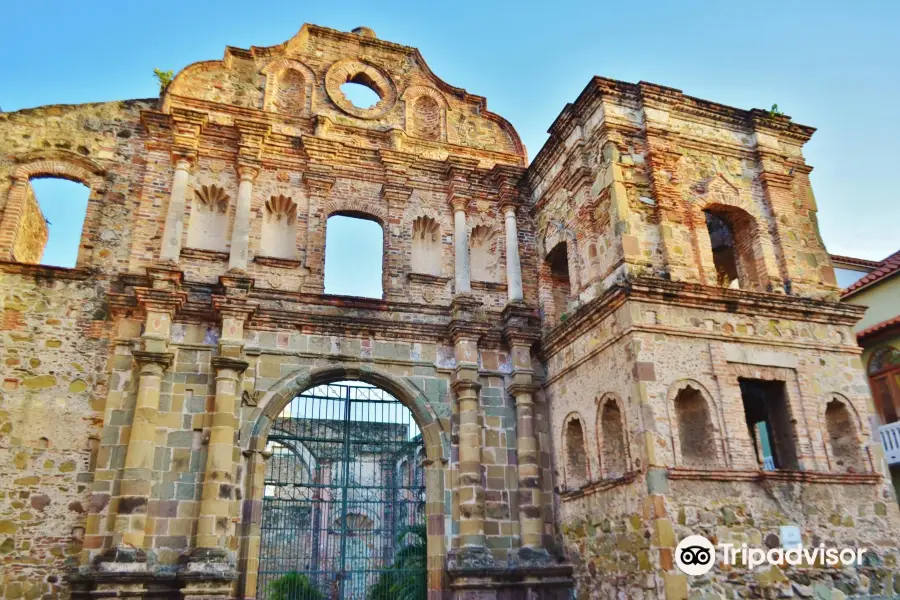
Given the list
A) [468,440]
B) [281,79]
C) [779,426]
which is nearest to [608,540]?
[468,440]

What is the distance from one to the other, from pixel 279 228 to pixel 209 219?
1139mm

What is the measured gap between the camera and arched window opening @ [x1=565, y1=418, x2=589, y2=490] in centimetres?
1095

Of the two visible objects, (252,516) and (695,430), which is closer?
(695,430)

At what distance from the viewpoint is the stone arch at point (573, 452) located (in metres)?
10.9

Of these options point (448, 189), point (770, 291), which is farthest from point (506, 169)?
point (770, 291)

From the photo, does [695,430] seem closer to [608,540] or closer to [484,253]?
[608,540]

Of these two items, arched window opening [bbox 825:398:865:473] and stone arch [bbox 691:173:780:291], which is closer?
arched window opening [bbox 825:398:865:473]

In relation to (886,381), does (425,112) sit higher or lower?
higher

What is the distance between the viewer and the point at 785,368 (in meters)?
10.1

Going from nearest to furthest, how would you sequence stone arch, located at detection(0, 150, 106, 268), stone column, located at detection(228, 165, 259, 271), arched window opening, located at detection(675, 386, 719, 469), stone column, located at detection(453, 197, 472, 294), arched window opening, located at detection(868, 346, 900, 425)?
arched window opening, located at detection(675, 386, 719, 469)
stone arch, located at detection(0, 150, 106, 268)
stone column, located at detection(228, 165, 259, 271)
stone column, located at detection(453, 197, 472, 294)
arched window opening, located at detection(868, 346, 900, 425)

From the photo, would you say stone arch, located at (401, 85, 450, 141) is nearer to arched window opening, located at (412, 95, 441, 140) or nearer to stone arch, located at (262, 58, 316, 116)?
arched window opening, located at (412, 95, 441, 140)

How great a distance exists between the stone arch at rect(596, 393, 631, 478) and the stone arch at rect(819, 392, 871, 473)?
8.82ft

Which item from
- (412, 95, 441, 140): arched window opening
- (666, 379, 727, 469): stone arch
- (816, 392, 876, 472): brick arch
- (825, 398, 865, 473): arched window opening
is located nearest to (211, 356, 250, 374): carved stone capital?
(412, 95, 441, 140): arched window opening
